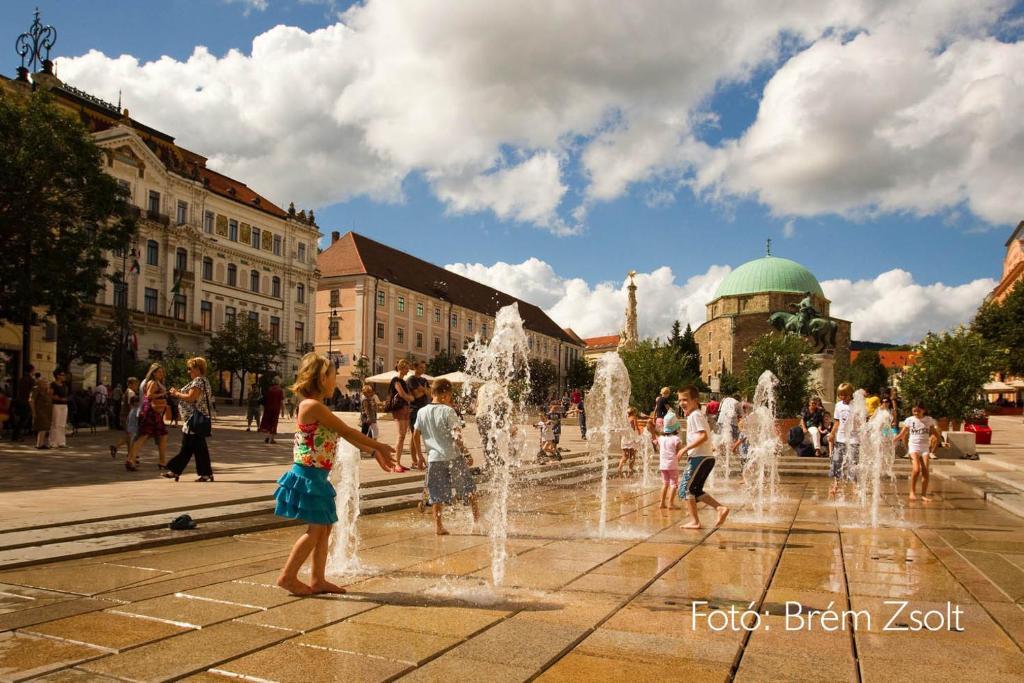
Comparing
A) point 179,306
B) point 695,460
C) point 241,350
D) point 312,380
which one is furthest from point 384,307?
point 312,380

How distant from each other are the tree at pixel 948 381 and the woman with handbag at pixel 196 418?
76.0ft

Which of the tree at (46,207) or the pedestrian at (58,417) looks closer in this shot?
the pedestrian at (58,417)

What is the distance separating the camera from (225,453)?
57.7 ft

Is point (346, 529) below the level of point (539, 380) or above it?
below

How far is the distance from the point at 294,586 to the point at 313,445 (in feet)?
3.01

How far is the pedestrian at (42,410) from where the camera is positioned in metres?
16.8

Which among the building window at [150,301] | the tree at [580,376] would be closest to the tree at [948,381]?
the building window at [150,301]

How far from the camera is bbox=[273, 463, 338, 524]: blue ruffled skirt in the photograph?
16.8ft

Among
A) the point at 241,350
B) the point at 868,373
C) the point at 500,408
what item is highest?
the point at 868,373

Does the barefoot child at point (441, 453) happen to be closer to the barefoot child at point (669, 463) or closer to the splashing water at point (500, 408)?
the splashing water at point (500, 408)

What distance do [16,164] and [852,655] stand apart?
2341 cm

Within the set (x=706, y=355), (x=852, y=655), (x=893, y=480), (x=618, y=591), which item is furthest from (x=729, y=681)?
(x=706, y=355)

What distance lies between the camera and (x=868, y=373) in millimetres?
116125

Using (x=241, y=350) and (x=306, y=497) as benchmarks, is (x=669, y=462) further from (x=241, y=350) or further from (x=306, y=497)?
(x=241, y=350)
